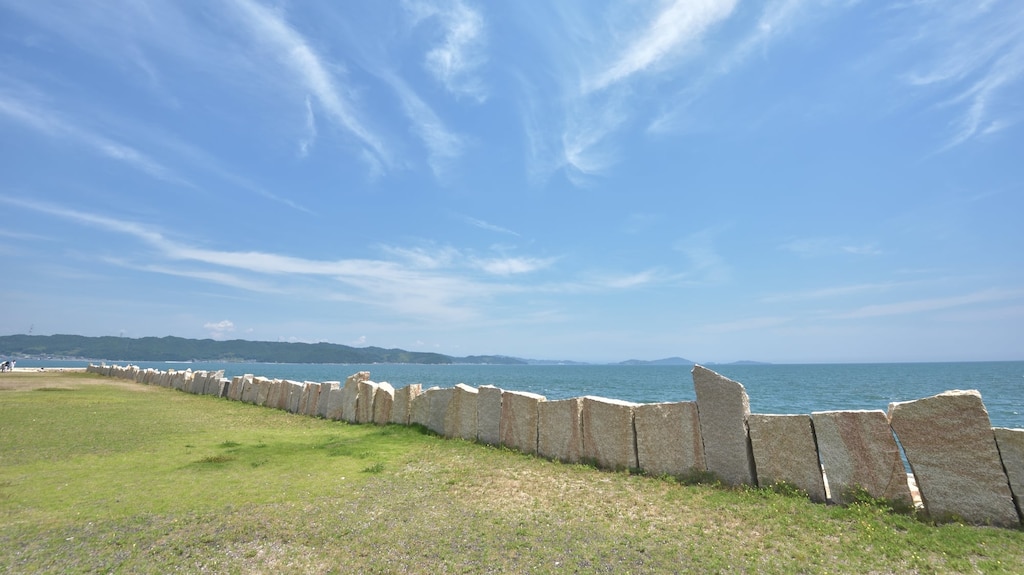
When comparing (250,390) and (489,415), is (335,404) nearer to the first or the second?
(489,415)

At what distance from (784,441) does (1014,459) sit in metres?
2.60

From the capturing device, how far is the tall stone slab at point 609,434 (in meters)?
9.42

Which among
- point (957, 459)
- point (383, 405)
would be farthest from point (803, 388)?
point (957, 459)

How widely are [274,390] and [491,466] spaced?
599 inches

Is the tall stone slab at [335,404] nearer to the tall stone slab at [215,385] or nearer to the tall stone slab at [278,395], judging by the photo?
the tall stone slab at [278,395]

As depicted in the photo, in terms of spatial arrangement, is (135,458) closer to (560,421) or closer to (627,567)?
(560,421)

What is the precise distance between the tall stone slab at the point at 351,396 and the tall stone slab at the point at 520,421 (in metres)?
6.78

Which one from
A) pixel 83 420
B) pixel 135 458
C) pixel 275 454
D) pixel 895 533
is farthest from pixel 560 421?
pixel 83 420

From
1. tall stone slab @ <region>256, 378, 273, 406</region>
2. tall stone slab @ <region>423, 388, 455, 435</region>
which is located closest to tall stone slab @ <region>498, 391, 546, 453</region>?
tall stone slab @ <region>423, 388, 455, 435</region>

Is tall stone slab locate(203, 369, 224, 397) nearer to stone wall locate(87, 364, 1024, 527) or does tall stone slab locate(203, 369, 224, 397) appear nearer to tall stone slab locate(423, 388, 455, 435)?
tall stone slab locate(423, 388, 455, 435)

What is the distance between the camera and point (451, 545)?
589cm

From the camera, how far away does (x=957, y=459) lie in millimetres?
6477

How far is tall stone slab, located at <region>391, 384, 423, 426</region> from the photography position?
14852 millimetres

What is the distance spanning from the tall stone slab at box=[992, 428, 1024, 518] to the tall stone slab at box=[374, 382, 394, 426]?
13773mm
